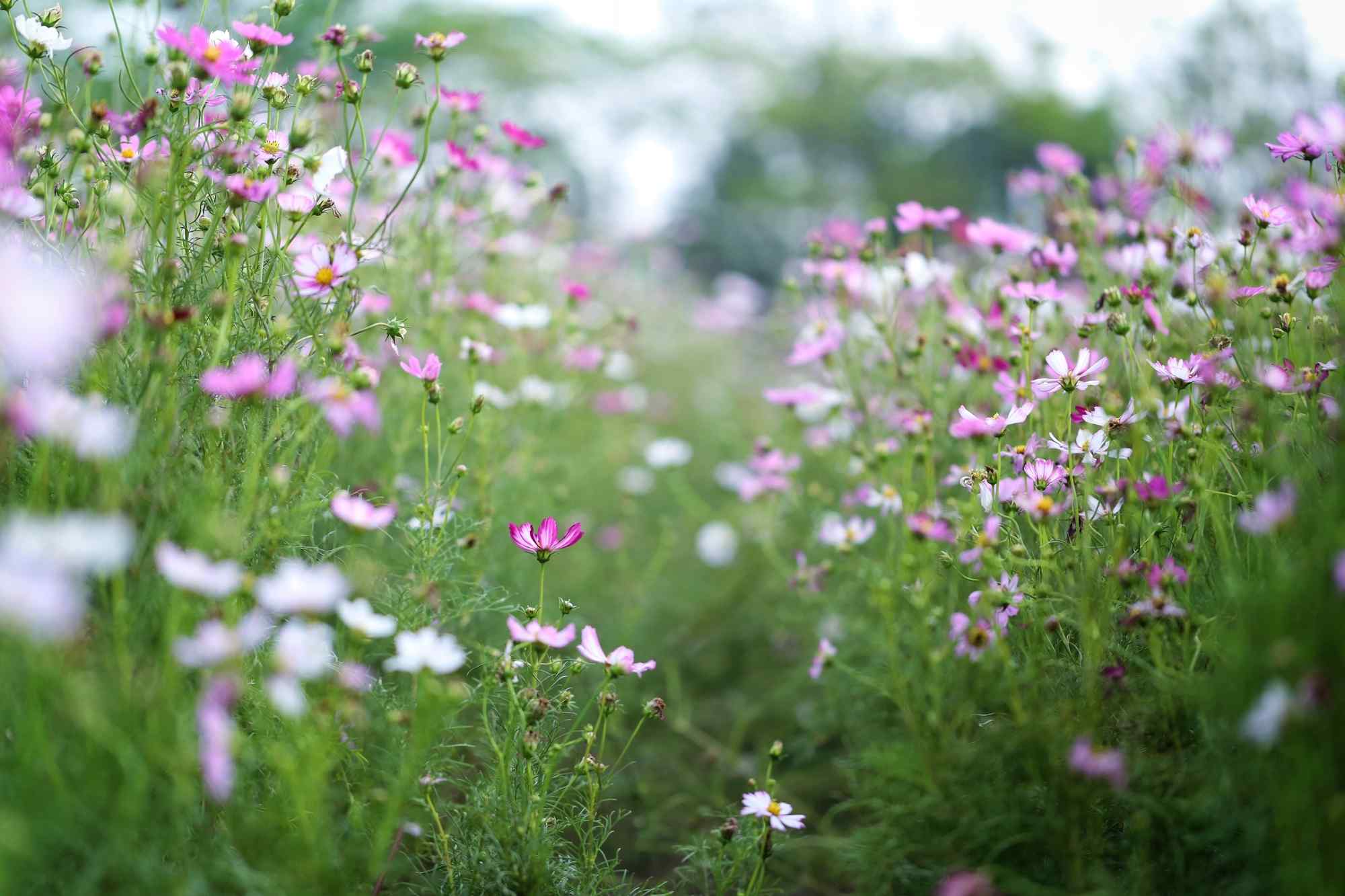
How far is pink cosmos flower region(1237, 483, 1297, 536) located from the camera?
87 centimetres

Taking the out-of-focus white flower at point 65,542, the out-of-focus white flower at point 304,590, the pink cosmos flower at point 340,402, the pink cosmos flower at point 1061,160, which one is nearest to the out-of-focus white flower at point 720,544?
the pink cosmos flower at point 1061,160

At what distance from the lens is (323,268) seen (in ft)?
4.04

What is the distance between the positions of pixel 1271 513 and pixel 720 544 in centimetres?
178

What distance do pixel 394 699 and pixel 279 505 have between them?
0.32 metres

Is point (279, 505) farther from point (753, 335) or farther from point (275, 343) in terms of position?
point (753, 335)

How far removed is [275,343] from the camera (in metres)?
1.23

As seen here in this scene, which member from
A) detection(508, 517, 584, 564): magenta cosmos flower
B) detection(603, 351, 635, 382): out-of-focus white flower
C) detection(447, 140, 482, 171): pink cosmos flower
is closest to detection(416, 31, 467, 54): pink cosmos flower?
detection(447, 140, 482, 171): pink cosmos flower

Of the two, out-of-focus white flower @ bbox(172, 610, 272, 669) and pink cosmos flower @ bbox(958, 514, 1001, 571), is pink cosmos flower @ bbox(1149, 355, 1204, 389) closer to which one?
pink cosmos flower @ bbox(958, 514, 1001, 571)

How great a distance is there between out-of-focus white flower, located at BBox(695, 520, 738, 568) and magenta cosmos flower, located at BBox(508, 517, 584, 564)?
4.62 ft

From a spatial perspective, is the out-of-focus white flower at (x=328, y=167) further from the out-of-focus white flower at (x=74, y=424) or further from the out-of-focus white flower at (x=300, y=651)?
the out-of-focus white flower at (x=300, y=651)

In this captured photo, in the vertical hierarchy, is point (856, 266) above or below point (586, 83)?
below

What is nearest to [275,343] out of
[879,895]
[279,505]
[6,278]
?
[279,505]

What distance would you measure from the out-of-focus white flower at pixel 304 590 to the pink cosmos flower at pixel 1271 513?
2.90ft

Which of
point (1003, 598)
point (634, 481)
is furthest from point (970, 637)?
point (634, 481)
